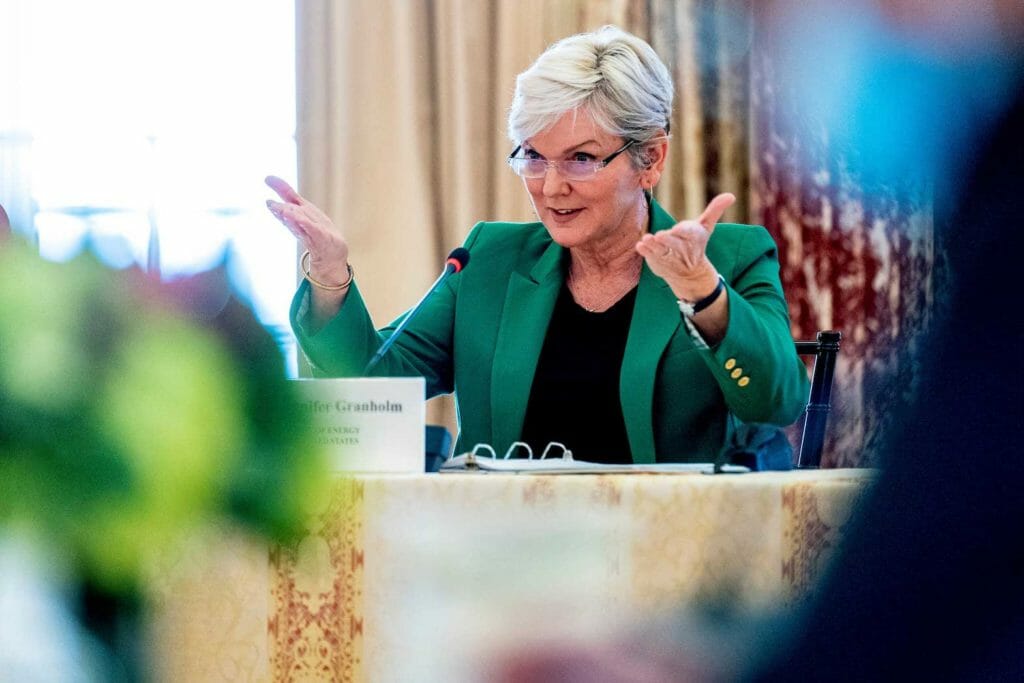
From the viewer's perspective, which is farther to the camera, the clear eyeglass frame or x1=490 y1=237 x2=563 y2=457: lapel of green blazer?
x1=490 y1=237 x2=563 y2=457: lapel of green blazer

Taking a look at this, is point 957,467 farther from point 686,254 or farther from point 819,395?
point 819,395

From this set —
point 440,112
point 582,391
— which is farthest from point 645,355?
point 440,112

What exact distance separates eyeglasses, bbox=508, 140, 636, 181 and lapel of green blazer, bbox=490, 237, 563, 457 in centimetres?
17

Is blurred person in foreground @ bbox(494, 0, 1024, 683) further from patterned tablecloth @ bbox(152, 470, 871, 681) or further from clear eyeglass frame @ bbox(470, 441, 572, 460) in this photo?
clear eyeglass frame @ bbox(470, 441, 572, 460)

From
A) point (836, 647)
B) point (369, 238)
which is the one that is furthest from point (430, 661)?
point (369, 238)

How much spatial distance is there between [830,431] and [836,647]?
3.19 meters

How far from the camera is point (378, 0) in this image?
3.43m

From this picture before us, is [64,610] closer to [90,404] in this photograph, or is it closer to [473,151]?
[90,404]

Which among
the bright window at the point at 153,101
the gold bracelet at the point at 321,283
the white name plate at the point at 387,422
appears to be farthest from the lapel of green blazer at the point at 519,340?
the bright window at the point at 153,101

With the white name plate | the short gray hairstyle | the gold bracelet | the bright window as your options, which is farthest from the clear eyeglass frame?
the bright window

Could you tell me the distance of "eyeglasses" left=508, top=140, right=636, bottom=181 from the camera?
82.7 inches

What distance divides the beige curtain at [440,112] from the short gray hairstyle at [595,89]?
1244 millimetres

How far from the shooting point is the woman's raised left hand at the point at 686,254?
1.59 metres

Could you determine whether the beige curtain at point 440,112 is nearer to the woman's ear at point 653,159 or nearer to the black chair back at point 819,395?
the woman's ear at point 653,159
